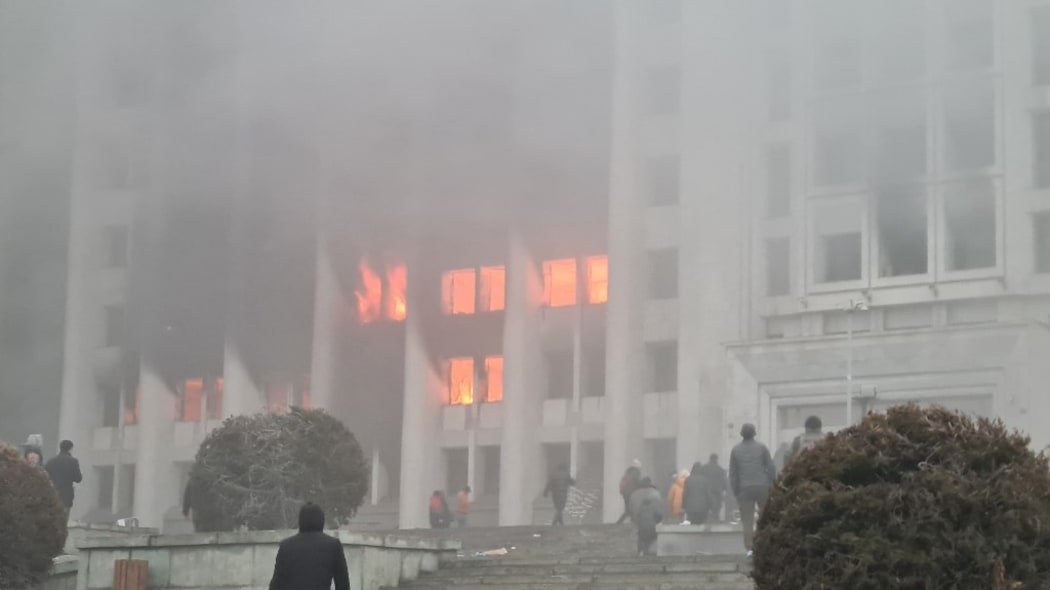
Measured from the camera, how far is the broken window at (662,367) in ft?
121

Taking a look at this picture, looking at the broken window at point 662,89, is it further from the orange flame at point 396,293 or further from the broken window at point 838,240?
the orange flame at point 396,293

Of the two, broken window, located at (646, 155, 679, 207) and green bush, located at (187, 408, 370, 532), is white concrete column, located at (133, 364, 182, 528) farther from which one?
green bush, located at (187, 408, 370, 532)

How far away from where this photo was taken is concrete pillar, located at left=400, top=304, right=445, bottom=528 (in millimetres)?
39625

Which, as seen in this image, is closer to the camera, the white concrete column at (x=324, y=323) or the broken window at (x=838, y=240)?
the broken window at (x=838, y=240)

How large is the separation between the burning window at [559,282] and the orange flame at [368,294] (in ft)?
14.8

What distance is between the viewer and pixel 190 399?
147ft

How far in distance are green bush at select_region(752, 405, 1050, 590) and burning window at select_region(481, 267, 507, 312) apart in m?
31.3

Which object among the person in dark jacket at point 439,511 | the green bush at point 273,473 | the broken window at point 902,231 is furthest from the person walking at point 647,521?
the person in dark jacket at point 439,511

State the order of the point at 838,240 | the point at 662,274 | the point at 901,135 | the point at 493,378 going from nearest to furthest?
the point at 901,135
the point at 838,240
the point at 662,274
the point at 493,378

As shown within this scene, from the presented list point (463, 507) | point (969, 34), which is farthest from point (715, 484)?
point (463, 507)

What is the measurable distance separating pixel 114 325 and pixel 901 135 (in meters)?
21.7

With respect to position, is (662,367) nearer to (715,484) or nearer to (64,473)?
(715,484)

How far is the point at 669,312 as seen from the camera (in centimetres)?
3662

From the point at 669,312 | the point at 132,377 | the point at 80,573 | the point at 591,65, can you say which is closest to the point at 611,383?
the point at 669,312
